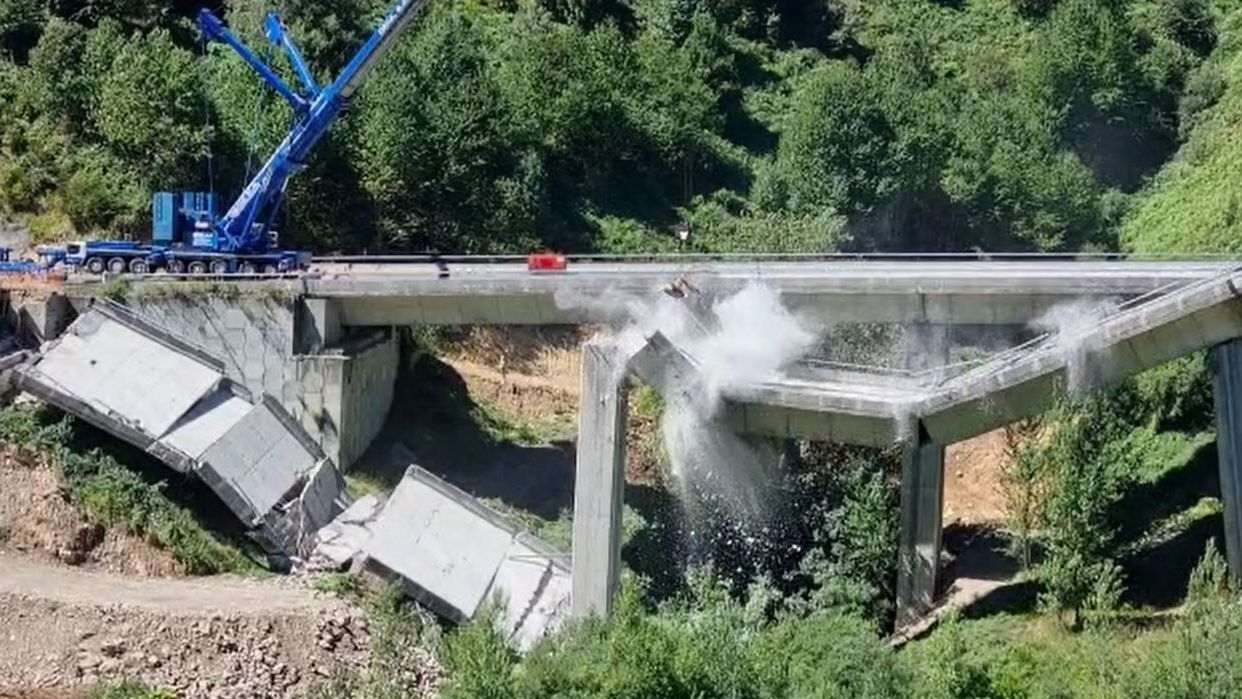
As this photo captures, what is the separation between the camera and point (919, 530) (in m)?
41.9

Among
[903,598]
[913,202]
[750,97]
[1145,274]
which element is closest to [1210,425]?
[1145,274]

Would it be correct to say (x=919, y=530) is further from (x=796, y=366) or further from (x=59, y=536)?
(x=59, y=536)

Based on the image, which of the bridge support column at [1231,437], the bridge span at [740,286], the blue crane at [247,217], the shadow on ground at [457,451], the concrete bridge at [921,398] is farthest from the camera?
the blue crane at [247,217]

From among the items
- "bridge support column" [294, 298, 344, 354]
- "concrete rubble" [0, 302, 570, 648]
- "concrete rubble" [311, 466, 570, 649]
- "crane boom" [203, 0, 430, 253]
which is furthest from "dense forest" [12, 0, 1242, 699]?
"bridge support column" [294, 298, 344, 354]

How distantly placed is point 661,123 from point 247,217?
19005mm

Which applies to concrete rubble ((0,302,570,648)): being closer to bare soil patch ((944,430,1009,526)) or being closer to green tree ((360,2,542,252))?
bare soil patch ((944,430,1009,526))

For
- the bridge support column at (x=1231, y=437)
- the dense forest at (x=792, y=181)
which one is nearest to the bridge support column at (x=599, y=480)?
the dense forest at (x=792, y=181)

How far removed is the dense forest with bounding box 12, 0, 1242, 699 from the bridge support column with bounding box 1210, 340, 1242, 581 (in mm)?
1723

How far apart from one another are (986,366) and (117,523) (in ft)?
61.7

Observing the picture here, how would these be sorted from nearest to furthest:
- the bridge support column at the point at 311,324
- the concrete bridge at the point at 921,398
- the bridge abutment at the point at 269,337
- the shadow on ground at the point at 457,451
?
the concrete bridge at the point at 921,398, the bridge abutment at the point at 269,337, the bridge support column at the point at 311,324, the shadow on ground at the point at 457,451

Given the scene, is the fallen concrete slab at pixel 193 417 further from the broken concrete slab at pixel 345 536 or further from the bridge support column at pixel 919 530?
the bridge support column at pixel 919 530

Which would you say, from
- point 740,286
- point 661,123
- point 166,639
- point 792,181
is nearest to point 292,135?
point 740,286

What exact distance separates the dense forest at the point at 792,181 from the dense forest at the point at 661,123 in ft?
0.38

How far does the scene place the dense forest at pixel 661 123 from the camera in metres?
55.5
